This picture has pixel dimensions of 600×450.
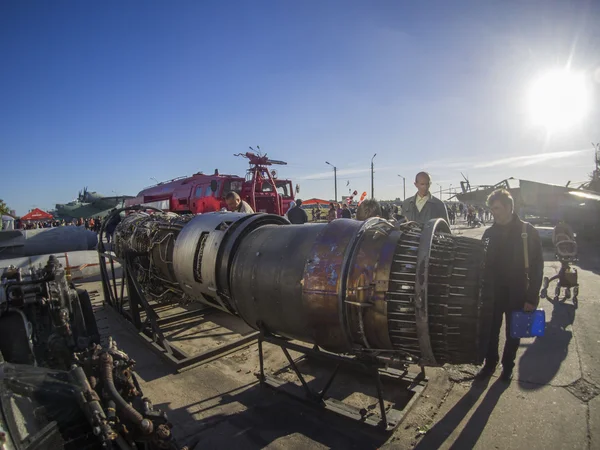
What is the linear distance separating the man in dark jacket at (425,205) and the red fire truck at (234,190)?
301 inches

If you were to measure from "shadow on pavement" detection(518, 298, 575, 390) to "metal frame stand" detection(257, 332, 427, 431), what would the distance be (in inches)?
46.2

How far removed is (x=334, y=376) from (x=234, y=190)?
9248 mm

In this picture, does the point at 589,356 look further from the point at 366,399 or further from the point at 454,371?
the point at 366,399

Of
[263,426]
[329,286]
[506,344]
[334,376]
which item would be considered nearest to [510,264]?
[506,344]

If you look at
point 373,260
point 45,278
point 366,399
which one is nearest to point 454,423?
point 366,399

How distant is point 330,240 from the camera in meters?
2.29

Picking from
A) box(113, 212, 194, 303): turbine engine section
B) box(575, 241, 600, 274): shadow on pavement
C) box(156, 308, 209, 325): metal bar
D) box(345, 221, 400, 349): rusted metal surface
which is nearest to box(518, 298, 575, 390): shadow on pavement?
box(345, 221, 400, 349): rusted metal surface

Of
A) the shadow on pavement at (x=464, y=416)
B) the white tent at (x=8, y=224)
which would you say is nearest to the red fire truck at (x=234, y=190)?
the shadow on pavement at (x=464, y=416)

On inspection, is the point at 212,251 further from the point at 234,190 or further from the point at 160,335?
the point at 234,190

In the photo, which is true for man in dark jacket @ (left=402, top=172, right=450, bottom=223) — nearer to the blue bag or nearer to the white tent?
the blue bag

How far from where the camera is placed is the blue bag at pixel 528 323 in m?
3.09

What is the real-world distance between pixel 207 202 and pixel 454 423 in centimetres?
971

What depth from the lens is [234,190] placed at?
449 inches

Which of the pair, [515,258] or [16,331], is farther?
[515,258]
